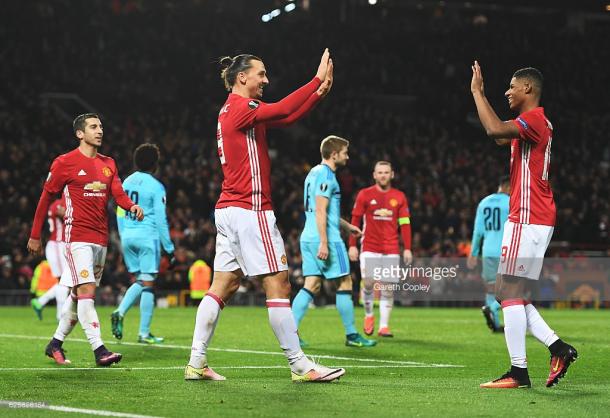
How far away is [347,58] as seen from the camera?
40312 millimetres

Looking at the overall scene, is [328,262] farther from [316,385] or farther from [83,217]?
[316,385]

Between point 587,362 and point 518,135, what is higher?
point 518,135

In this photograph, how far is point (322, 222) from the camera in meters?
12.0

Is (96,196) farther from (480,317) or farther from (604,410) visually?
(480,317)

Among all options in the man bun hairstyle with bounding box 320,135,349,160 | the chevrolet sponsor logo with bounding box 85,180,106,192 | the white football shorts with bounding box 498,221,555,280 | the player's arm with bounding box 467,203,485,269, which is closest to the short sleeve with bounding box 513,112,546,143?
the white football shorts with bounding box 498,221,555,280

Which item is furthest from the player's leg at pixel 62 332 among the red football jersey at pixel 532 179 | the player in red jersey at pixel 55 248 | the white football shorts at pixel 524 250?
the player in red jersey at pixel 55 248

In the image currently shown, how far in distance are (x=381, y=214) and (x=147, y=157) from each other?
358 cm

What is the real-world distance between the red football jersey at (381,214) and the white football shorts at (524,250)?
7017 millimetres

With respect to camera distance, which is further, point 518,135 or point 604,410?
point 518,135

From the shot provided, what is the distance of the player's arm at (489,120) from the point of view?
25.0 ft

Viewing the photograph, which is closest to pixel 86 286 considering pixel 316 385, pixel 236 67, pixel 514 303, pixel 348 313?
pixel 236 67

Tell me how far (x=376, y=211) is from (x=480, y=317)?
244 inches

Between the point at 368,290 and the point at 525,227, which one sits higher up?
the point at 525,227

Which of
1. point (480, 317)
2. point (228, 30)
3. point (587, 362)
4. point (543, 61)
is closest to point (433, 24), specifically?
point (543, 61)
